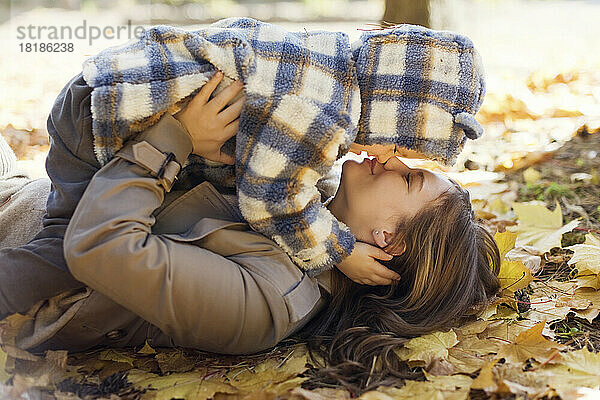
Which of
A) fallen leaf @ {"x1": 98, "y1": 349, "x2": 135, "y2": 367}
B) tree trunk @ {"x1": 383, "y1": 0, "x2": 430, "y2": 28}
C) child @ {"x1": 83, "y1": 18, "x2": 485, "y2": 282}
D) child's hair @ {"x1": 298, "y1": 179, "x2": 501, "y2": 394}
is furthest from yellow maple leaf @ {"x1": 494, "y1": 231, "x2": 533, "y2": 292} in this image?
tree trunk @ {"x1": 383, "y1": 0, "x2": 430, "y2": 28}

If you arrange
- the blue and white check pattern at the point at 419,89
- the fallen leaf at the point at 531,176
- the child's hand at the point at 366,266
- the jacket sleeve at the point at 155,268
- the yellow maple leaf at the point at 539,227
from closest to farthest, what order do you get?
the jacket sleeve at the point at 155,268 < the blue and white check pattern at the point at 419,89 < the child's hand at the point at 366,266 < the yellow maple leaf at the point at 539,227 < the fallen leaf at the point at 531,176

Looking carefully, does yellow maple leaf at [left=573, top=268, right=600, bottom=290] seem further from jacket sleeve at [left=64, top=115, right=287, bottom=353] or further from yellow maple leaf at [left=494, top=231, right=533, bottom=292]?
jacket sleeve at [left=64, top=115, right=287, bottom=353]

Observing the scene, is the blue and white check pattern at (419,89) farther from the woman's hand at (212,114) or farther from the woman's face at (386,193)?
the woman's hand at (212,114)

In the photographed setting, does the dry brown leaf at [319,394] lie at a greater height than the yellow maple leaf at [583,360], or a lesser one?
lesser

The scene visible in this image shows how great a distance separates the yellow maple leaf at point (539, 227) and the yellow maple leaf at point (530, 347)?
2.22 feet

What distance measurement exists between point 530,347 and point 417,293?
32 cm

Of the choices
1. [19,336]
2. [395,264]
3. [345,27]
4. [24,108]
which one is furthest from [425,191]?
[345,27]

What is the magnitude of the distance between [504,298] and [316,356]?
616 millimetres

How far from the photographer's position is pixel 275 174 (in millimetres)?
1498

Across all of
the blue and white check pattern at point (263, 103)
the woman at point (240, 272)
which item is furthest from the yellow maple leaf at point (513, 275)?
the blue and white check pattern at point (263, 103)

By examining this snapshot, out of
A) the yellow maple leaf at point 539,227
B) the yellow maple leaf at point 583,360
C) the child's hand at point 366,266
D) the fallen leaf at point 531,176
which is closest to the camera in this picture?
the yellow maple leaf at point 583,360

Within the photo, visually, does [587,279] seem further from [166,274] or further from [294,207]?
[166,274]

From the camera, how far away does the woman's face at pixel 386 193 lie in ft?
5.63

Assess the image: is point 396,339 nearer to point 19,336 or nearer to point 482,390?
point 482,390
